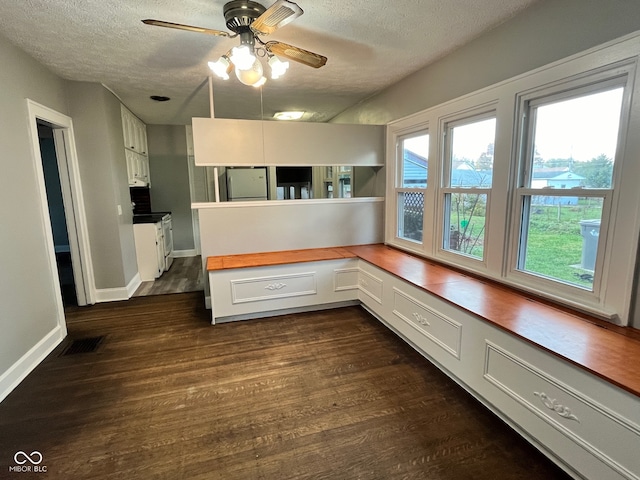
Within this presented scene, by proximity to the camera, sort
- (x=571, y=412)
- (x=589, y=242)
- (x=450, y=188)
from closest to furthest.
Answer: (x=571, y=412)
(x=589, y=242)
(x=450, y=188)

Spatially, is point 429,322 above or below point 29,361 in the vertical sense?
above

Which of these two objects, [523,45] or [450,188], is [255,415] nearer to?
[450,188]

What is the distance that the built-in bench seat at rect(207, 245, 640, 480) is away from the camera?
4.45 ft

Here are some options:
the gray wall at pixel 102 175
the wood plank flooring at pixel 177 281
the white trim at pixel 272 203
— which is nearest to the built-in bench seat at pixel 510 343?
the white trim at pixel 272 203

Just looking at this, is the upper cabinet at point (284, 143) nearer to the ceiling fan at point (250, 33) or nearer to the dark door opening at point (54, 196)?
the ceiling fan at point (250, 33)

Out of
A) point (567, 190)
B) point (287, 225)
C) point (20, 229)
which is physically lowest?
point (287, 225)

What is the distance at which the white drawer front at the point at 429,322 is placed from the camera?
2203 mm

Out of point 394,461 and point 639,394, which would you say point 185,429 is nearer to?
point 394,461

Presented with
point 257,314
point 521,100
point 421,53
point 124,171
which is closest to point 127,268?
point 124,171

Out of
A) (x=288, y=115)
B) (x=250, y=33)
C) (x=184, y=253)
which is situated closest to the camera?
(x=250, y=33)

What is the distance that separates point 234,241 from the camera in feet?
12.1

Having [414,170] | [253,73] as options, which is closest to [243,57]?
[253,73]

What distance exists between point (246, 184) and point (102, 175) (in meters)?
2.37

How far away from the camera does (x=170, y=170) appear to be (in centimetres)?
604
